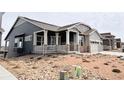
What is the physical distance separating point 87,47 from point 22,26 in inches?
106

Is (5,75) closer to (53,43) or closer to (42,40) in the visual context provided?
(53,43)

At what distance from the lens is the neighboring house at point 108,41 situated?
765cm

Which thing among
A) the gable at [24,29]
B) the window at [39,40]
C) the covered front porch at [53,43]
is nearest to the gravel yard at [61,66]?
the covered front porch at [53,43]

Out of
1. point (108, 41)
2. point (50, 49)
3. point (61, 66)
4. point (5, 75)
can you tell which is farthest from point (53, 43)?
point (5, 75)

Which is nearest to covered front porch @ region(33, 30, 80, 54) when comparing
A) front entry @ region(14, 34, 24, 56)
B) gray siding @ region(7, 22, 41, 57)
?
gray siding @ region(7, 22, 41, 57)

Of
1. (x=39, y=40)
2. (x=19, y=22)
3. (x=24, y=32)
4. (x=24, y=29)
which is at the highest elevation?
(x=19, y=22)

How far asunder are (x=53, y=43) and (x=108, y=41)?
1.91 meters

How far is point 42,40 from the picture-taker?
8.53m

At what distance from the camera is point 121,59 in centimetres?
770

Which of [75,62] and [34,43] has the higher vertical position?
[34,43]

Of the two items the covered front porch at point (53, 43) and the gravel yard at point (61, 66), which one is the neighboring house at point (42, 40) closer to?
the covered front porch at point (53, 43)

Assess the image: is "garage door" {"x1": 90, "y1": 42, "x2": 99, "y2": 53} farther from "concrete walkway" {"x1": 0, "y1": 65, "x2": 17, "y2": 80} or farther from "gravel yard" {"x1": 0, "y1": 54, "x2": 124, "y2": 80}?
"concrete walkway" {"x1": 0, "y1": 65, "x2": 17, "y2": 80}
